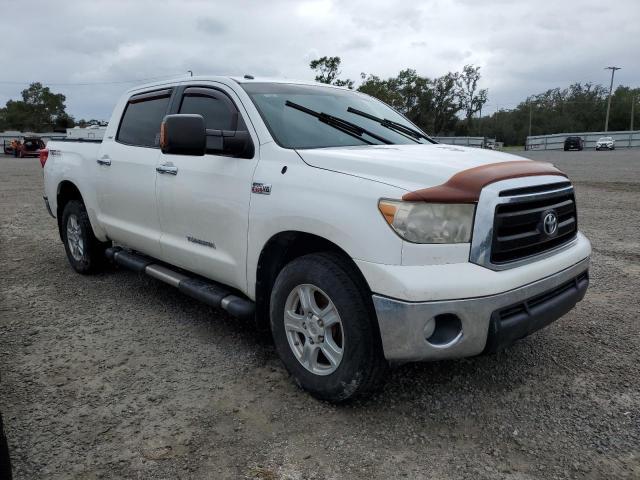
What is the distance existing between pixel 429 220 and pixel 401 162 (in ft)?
1.31

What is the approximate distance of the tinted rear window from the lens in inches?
173

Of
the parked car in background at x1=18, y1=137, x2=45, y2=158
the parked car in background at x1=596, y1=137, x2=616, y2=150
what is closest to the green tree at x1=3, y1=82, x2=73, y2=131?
the parked car in background at x1=18, y1=137, x2=45, y2=158

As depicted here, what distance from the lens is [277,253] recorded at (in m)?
3.27

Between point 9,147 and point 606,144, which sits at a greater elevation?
point 606,144

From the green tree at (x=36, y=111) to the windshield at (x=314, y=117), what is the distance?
83153 millimetres

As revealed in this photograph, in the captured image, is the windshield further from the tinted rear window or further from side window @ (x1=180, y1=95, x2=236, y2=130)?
the tinted rear window

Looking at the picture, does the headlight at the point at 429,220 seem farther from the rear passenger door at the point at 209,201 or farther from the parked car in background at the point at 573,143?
the parked car in background at the point at 573,143

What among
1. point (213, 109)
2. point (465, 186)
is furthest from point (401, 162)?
point (213, 109)

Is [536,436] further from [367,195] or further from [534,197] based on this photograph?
[367,195]

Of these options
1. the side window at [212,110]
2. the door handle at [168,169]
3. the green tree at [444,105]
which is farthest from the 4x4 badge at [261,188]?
the green tree at [444,105]

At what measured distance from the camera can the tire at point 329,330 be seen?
106 inches

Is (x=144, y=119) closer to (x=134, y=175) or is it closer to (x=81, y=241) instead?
(x=134, y=175)

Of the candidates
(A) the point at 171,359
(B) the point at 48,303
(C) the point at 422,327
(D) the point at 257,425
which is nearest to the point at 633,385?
(C) the point at 422,327

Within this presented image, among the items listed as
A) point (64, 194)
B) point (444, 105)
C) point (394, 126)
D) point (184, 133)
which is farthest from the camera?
point (444, 105)
